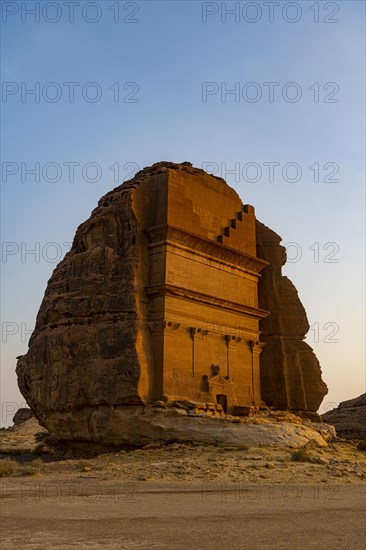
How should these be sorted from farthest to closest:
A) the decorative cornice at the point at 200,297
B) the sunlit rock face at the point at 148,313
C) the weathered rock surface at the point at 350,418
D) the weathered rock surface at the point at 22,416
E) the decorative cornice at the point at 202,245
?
the weathered rock surface at the point at 22,416 < the weathered rock surface at the point at 350,418 < the decorative cornice at the point at 202,245 < the decorative cornice at the point at 200,297 < the sunlit rock face at the point at 148,313

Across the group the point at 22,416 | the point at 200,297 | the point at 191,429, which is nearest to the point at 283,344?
the point at 200,297

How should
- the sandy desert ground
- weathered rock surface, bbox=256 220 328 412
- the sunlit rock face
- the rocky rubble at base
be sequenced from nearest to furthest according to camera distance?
the sandy desert ground
the rocky rubble at base
the sunlit rock face
weathered rock surface, bbox=256 220 328 412

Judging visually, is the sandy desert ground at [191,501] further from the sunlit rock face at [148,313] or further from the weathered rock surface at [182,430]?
the sunlit rock face at [148,313]

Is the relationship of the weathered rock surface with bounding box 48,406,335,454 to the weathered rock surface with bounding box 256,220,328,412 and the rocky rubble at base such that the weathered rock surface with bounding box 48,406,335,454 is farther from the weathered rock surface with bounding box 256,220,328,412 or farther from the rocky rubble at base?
the weathered rock surface with bounding box 256,220,328,412

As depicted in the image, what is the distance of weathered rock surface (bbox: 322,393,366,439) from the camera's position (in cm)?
3309

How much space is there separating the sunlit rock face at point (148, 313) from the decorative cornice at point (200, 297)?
41 mm

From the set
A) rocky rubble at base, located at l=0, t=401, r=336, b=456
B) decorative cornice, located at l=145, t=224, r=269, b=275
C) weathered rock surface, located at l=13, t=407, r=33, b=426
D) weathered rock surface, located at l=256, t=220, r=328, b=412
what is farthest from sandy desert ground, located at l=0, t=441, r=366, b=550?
weathered rock surface, located at l=13, t=407, r=33, b=426

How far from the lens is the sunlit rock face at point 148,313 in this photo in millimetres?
19375

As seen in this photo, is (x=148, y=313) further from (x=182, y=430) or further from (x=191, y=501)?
(x=191, y=501)

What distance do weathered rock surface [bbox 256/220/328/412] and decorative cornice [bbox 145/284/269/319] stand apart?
2.59 metres

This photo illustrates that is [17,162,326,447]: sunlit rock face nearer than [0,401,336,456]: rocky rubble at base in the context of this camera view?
No

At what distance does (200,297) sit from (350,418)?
19.3 metres

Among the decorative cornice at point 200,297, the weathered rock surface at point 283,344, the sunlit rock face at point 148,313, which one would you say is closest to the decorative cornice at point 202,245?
the sunlit rock face at point 148,313

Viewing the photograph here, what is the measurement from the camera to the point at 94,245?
21516mm
